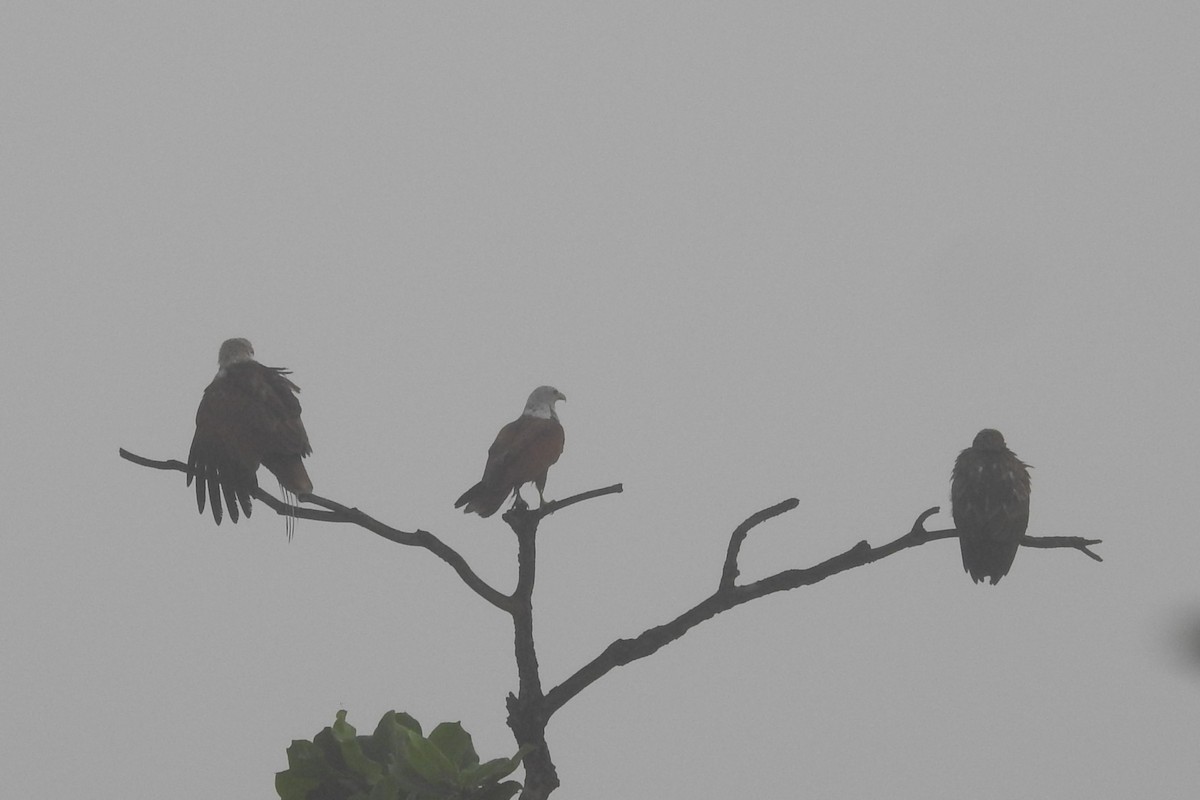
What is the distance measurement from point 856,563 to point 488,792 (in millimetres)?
1796

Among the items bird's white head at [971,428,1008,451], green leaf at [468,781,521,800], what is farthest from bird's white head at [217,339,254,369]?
bird's white head at [971,428,1008,451]

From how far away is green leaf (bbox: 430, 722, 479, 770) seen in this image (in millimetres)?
4195

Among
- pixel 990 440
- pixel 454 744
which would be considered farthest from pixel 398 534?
pixel 990 440

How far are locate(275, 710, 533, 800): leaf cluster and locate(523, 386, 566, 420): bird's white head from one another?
3239 mm

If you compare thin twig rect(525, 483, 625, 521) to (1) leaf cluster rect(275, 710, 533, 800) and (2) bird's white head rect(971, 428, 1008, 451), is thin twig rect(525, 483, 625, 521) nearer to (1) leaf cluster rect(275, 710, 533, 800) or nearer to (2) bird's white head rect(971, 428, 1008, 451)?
(1) leaf cluster rect(275, 710, 533, 800)

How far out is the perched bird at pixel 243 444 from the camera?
5.79 meters

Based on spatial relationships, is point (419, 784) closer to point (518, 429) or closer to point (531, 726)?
point (531, 726)

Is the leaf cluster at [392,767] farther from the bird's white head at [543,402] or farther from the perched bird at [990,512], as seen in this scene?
the bird's white head at [543,402]

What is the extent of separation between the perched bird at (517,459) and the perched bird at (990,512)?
2236mm

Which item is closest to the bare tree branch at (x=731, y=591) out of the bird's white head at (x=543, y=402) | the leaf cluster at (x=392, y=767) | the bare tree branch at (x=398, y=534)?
the bare tree branch at (x=398, y=534)

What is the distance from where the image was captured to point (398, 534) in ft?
16.7

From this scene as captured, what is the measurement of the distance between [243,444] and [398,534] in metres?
1.15

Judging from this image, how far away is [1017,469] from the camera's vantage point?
21.8ft

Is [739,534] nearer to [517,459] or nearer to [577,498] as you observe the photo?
[577,498]
